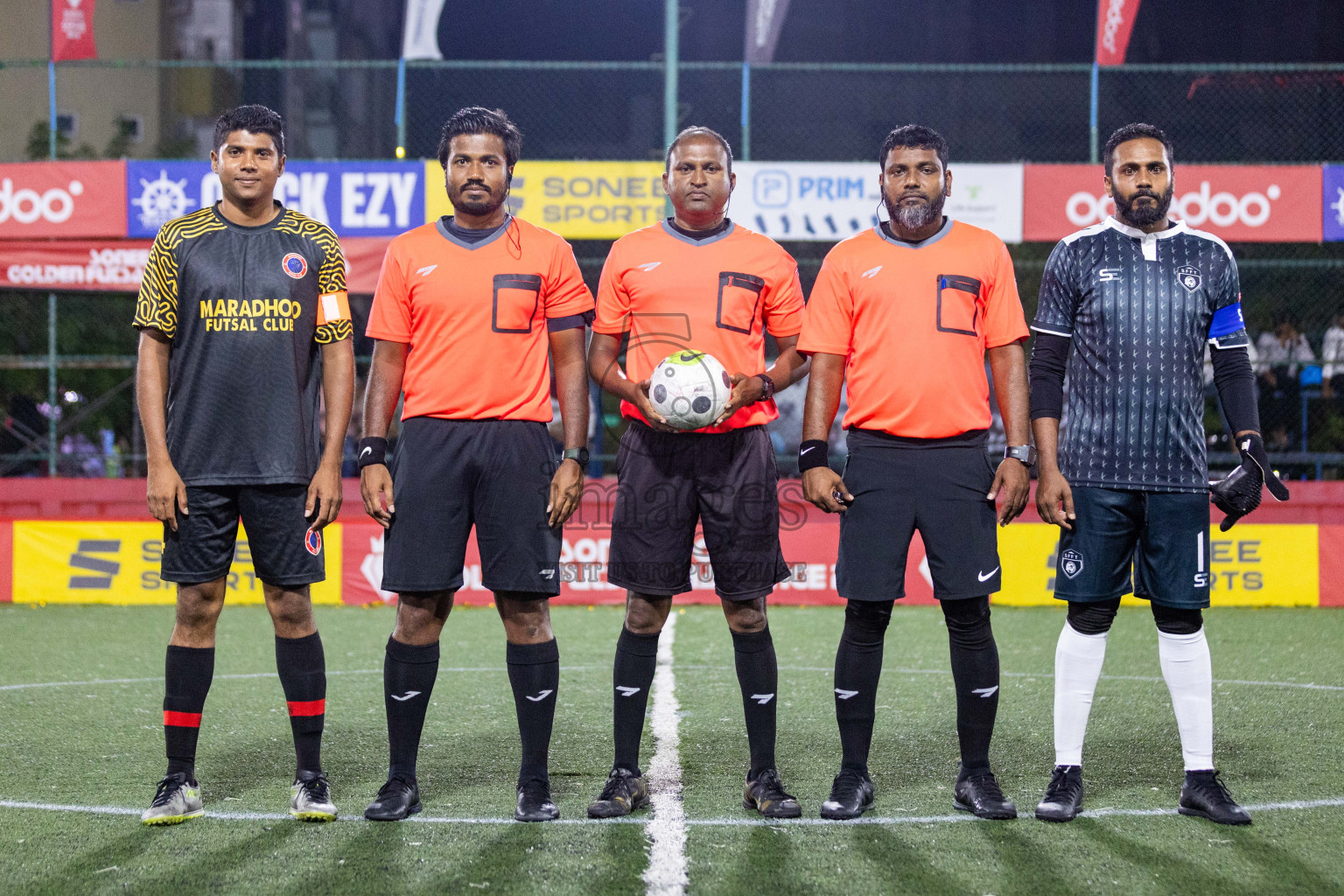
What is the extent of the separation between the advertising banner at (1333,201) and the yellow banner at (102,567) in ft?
30.8

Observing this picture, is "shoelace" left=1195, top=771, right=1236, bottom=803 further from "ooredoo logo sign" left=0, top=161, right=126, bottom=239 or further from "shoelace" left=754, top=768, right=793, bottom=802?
"ooredoo logo sign" left=0, top=161, right=126, bottom=239

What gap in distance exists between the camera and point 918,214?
12.8 ft

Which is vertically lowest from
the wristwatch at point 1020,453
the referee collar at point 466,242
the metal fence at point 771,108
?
the wristwatch at point 1020,453

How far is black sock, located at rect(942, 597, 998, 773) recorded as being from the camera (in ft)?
12.8

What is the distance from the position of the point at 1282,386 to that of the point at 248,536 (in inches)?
424

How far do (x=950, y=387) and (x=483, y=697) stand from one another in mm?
3103

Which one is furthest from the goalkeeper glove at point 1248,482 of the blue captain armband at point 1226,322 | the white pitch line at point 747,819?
the white pitch line at point 747,819

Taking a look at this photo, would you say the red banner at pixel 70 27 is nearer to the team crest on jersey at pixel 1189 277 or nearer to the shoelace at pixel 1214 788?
the team crest on jersey at pixel 1189 277

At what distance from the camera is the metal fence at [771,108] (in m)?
20.6

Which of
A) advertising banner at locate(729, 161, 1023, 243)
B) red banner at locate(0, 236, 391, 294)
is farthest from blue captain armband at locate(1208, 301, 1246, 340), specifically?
red banner at locate(0, 236, 391, 294)

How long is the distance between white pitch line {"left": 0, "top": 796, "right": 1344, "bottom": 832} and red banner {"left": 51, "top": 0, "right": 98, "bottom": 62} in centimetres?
1045

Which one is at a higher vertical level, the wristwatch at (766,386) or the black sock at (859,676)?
the wristwatch at (766,386)

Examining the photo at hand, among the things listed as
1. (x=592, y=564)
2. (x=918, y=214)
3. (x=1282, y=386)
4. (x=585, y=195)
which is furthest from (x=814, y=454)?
(x=1282, y=386)

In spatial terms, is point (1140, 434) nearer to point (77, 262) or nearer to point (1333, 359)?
point (1333, 359)
